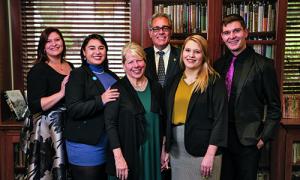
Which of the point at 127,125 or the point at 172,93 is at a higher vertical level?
the point at 172,93

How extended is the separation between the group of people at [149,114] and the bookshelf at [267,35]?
1.97 feet

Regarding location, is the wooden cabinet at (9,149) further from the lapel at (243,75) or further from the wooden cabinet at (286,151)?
the wooden cabinet at (286,151)

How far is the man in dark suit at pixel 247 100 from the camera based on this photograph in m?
2.21

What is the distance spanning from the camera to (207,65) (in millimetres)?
2049

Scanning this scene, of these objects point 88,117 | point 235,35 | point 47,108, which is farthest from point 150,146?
point 235,35

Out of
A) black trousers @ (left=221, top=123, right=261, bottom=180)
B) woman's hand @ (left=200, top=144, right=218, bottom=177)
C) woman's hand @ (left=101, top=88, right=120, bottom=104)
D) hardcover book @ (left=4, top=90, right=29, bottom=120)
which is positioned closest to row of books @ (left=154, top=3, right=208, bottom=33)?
black trousers @ (left=221, top=123, right=261, bottom=180)

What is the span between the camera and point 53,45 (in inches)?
94.0

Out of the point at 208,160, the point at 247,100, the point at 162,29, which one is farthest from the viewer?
the point at 162,29

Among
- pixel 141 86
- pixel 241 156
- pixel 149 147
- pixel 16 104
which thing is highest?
pixel 141 86

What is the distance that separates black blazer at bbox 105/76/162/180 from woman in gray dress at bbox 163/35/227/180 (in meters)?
0.19

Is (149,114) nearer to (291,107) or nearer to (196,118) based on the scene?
(196,118)

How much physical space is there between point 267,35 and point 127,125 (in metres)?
1.67

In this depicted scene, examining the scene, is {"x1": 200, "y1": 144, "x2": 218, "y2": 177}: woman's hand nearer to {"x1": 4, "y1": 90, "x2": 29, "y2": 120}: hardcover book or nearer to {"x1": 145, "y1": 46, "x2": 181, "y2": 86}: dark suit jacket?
{"x1": 145, "y1": 46, "x2": 181, "y2": 86}: dark suit jacket

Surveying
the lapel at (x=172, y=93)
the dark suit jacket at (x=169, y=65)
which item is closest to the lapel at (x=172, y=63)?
the dark suit jacket at (x=169, y=65)
